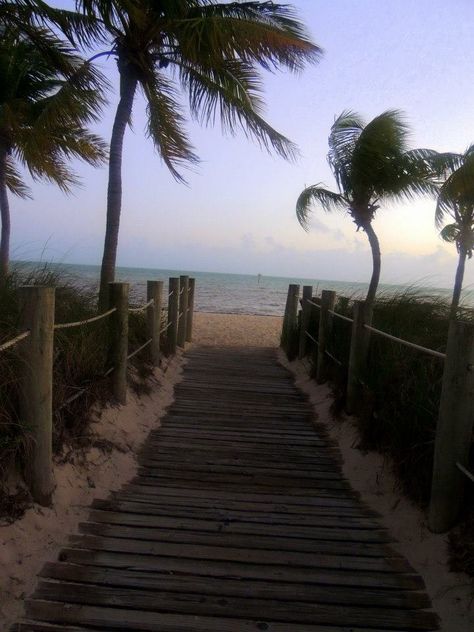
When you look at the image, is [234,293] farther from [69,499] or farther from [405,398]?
[69,499]

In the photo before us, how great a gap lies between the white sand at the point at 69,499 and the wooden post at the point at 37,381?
188 millimetres

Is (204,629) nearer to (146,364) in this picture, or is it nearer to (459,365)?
(459,365)

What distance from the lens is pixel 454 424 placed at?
314cm

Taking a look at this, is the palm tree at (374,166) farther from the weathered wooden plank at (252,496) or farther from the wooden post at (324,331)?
the weathered wooden plank at (252,496)

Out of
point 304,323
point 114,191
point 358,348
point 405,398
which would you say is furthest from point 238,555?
point 304,323

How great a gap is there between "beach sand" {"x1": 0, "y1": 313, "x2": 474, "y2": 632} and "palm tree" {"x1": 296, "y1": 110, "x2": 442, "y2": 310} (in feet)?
17.6

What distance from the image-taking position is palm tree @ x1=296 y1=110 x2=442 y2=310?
997cm

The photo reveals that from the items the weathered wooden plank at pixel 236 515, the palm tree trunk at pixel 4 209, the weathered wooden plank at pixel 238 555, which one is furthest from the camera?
the palm tree trunk at pixel 4 209

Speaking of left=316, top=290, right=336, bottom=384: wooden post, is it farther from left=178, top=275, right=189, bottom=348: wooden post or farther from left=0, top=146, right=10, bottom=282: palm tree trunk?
left=0, top=146, right=10, bottom=282: palm tree trunk

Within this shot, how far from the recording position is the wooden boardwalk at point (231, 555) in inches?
102

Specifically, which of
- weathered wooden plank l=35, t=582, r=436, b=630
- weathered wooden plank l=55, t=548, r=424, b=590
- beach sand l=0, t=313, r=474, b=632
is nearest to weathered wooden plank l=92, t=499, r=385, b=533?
beach sand l=0, t=313, r=474, b=632

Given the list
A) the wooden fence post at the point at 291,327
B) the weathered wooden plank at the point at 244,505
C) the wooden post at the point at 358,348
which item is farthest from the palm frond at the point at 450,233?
the weathered wooden plank at the point at 244,505

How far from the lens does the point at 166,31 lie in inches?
297

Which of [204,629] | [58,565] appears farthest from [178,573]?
[58,565]
